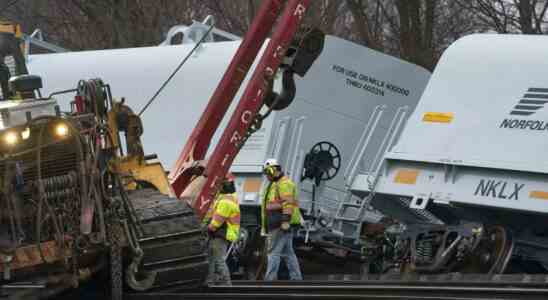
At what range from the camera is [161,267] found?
9.44 metres

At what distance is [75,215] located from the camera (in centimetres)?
897

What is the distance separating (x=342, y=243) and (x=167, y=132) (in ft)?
11.2

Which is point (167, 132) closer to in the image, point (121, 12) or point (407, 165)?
point (407, 165)

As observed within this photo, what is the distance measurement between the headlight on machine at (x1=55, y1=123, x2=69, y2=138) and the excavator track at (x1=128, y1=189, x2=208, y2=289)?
95cm

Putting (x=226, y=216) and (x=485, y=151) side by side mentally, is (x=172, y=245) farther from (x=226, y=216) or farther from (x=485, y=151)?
(x=485, y=151)

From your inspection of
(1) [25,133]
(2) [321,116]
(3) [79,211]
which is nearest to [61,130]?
(1) [25,133]

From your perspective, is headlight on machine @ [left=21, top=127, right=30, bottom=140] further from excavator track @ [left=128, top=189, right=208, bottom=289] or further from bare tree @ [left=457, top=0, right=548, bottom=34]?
bare tree @ [left=457, top=0, right=548, bottom=34]

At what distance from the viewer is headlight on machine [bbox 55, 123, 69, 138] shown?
898 centimetres

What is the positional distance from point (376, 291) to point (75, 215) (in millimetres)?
3059

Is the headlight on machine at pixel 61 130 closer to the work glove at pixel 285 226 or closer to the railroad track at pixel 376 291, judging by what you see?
the railroad track at pixel 376 291

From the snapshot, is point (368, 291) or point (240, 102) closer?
point (368, 291)

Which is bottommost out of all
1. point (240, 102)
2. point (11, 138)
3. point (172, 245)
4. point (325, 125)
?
point (172, 245)

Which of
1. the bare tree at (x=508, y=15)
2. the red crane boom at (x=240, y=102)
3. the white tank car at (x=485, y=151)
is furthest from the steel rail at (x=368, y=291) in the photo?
the bare tree at (x=508, y=15)

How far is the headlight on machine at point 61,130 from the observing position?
8984 millimetres
